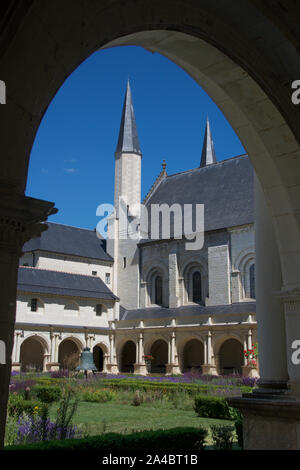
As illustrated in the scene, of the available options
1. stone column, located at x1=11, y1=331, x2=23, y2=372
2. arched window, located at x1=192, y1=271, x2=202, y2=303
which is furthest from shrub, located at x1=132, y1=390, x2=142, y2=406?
arched window, located at x1=192, y1=271, x2=202, y2=303

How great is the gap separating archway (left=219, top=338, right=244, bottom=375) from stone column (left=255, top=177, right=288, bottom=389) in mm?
25515

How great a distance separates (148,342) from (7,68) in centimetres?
3008

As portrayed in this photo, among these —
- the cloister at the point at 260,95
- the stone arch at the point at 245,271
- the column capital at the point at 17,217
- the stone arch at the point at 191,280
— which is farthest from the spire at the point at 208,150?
Result: the column capital at the point at 17,217

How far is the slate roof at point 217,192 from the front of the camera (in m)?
31.0

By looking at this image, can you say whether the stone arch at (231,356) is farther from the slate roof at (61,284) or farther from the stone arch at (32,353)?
the stone arch at (32,353)

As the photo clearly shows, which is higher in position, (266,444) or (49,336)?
(49,336)

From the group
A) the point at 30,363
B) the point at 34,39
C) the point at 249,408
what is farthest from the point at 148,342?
the point at 34,39

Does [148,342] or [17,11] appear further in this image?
[148,342]

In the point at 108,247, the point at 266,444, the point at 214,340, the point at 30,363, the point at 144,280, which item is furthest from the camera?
the point at 108,247

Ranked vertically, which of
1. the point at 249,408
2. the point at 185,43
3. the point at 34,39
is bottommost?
the point at 249,408

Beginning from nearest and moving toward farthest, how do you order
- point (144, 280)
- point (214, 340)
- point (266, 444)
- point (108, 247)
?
point (266, 444)
point (214, 340)
point (144, 280)
point (108, 247)

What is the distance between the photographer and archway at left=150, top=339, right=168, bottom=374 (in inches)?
1298

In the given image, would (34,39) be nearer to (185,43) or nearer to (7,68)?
(7,68)

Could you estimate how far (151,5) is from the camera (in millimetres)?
3379
